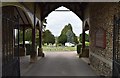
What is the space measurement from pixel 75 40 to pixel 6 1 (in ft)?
124

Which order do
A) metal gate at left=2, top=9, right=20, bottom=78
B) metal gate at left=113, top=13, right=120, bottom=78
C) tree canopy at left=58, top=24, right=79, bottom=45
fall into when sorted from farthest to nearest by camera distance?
tree canopy at left=58, top=24, right=79, bottom=45 < metal gate at left=113, top=13, right=120, bottom=78 < metal gate at left=2, top=9, right=20, bottom=78

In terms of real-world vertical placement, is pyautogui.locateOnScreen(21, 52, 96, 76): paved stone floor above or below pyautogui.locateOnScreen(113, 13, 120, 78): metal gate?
below

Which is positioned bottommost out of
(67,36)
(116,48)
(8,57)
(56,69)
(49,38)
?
(56,69)

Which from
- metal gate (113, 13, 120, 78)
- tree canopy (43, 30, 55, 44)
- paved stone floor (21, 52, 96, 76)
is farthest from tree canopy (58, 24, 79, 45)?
metal gate (113, 13, 120, 78)

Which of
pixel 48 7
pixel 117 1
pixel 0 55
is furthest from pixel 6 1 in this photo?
pixel 48 7

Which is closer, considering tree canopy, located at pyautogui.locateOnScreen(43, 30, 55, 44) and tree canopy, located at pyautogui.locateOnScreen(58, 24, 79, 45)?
tree canopy, located at pyautogui.locateOnScreen(43, 30, 55, 44)

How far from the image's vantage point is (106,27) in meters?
10.9

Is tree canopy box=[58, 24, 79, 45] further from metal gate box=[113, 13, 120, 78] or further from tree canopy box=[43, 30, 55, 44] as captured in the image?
metal gate box=[113, 13, 120, 78]

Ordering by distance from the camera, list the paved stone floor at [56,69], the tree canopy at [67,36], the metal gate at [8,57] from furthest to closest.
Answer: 1. the tree canopy at [67,36]
2. the paved stone floor at [56,69]
3. the metal gate at [8,57]

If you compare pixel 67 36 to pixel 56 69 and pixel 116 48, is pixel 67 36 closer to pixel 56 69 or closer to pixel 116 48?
pixel 56 69

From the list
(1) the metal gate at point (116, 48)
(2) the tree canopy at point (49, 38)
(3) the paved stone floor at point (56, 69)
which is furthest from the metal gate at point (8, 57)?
(2) the tree canopy at point (49, 38)

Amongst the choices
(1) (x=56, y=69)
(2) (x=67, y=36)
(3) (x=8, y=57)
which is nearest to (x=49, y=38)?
(2) (x=67, y=36)

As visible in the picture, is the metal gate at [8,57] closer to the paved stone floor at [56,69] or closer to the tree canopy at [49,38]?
the paved stone floor at [56,69]

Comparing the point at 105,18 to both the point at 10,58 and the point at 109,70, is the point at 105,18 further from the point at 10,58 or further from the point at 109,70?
the point at 10,58
